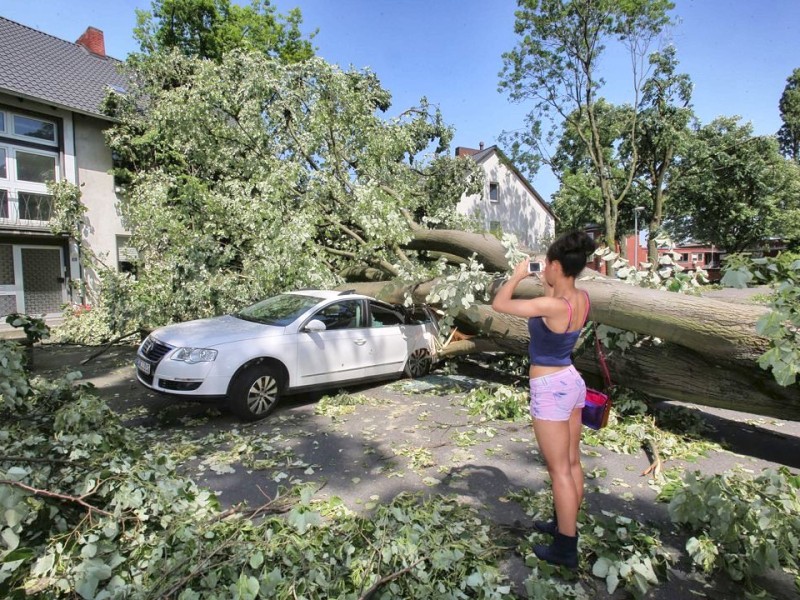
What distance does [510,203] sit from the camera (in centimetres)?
3189

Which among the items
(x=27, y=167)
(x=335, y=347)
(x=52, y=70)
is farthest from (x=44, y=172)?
(x=335, y=347)

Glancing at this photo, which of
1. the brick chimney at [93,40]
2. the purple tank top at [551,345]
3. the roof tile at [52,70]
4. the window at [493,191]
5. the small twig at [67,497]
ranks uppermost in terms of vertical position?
the brick chimney at [93,40]

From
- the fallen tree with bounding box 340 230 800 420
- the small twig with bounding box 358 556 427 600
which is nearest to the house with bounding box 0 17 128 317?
the fallen tree with bounding box 340 230 800 420

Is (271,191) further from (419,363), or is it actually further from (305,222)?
(419,363)

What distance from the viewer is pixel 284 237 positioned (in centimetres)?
742

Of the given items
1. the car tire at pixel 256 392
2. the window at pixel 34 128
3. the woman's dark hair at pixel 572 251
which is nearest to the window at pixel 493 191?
the window at pixel 34 128

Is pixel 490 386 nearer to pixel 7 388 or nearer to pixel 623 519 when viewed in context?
pixel 623 519

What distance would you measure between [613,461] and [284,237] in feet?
18.2

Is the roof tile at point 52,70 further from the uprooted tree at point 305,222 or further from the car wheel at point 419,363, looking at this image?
the car wheel at point 419,363

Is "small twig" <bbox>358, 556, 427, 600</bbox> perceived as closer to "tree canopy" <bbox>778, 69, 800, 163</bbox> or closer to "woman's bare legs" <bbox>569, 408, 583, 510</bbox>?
"woman's bare legs" <bbox>569, 408, 583, 510</bbox>

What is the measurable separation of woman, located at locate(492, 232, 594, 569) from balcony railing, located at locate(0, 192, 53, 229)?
54.0ft

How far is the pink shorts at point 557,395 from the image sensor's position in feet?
8.38

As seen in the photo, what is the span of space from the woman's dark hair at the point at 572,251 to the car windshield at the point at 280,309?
397 centimetres

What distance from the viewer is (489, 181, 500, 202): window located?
100ft
